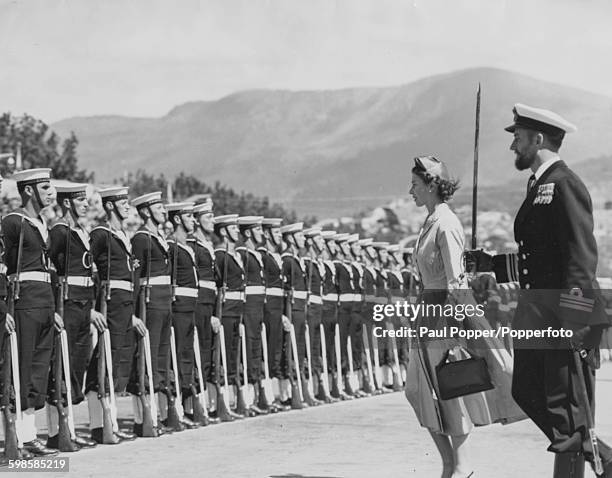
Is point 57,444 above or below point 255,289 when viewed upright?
below

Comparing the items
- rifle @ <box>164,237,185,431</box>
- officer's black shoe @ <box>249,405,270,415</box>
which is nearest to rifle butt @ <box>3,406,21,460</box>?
rifle @ <box>164,237,185,431</box>

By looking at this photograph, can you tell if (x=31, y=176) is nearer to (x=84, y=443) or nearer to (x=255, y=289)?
(x=84, y=443)

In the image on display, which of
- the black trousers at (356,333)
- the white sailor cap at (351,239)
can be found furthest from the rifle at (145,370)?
the white sailor cap at (351,239)

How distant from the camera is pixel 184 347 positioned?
12594mm

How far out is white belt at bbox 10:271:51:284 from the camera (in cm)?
981

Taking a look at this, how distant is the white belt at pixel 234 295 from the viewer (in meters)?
13.8

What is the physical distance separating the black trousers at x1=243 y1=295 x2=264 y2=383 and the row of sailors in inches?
0.7

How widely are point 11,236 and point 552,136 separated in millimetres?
4296

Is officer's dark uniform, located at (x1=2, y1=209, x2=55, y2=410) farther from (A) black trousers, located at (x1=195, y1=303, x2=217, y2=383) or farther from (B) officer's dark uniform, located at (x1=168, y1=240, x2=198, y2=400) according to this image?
(A) black trousers, located at (x1=195, y1=303, x2=217, y2=383)

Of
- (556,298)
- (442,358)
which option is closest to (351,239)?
(442,358)

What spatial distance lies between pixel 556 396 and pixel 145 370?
18.2 feet

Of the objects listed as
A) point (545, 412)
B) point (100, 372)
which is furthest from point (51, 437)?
point (545, 412)

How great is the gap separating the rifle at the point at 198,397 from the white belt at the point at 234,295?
81 centimetres

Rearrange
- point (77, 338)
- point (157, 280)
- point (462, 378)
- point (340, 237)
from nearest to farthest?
1. point (462, 378)
2. point (77, 338)
3. point (157, 280)
4. point (340, 237)
